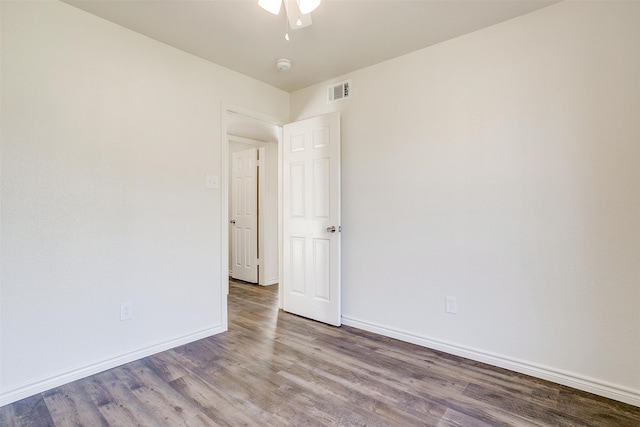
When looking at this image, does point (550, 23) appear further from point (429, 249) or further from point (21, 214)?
point (21, 214)

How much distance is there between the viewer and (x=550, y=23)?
198cm

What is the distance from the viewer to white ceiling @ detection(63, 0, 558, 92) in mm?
1970

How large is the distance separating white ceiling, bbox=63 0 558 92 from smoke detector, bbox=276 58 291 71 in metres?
0.05

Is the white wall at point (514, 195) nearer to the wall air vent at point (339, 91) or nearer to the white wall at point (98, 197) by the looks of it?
the wall air vent at point (339, 91)

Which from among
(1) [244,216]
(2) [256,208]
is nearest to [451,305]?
(2) [256,208]

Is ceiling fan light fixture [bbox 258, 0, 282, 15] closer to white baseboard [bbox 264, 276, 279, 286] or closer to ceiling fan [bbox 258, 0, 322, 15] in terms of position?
ceiling fan [bbox 258, 0, 322, 15]

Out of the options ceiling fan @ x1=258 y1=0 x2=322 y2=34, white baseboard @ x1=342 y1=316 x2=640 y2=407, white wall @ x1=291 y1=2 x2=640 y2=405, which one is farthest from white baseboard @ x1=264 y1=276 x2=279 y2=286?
ceiling fan @ x1=258 y1=0 x2=322 y2=34

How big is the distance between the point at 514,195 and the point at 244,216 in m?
3.68

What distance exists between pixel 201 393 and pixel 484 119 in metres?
2.64

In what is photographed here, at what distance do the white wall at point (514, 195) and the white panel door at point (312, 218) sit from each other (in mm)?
249

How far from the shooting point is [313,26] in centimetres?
219

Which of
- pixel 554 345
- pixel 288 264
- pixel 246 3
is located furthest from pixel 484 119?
pixel 288 264

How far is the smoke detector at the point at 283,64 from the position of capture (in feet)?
8.79

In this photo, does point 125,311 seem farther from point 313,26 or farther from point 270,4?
point 313,26
